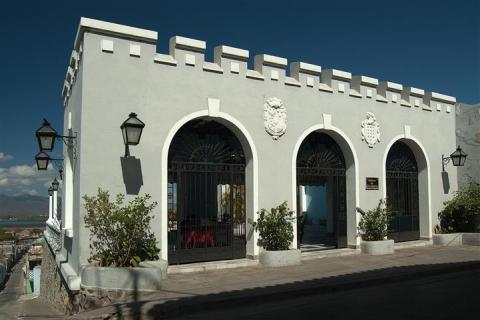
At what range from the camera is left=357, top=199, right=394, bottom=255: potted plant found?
40.1 ft

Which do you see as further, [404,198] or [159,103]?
[404,198]

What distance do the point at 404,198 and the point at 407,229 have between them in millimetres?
957

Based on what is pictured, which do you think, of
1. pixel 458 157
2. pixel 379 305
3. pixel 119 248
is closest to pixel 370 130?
pixel 458 157

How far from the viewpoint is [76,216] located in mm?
8859

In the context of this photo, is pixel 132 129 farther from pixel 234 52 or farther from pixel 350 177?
pixel 350 177

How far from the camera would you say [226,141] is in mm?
10859

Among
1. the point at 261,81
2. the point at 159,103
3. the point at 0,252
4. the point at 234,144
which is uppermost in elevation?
the point at 261,81

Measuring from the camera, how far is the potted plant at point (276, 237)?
1022 cm

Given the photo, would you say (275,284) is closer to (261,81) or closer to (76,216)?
(76,216)

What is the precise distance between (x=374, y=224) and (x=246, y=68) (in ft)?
17.7

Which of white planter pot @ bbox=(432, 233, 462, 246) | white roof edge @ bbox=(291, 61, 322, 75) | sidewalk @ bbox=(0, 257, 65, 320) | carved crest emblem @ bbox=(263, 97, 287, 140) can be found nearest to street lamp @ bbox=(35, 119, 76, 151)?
sidewalk @ bbox=(0, 257, 65, 320)

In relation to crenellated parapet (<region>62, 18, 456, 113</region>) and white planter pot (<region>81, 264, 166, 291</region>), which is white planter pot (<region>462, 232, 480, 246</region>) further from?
white planter pot (<region>81, 264, 166, 291</region>)

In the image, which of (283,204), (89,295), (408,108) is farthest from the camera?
(408,108)

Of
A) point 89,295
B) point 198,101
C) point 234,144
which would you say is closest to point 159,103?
point 198,101
